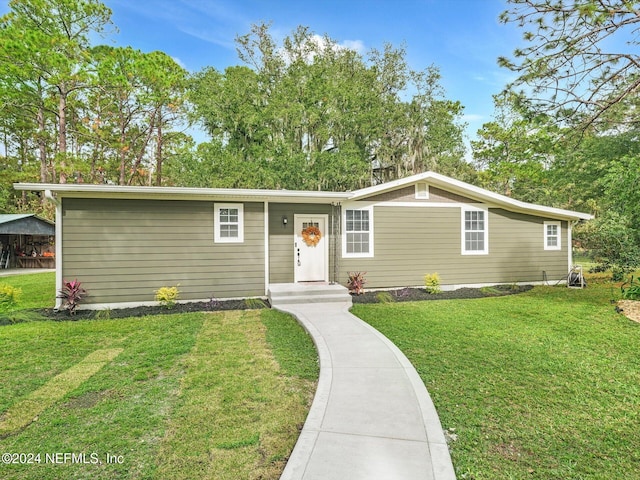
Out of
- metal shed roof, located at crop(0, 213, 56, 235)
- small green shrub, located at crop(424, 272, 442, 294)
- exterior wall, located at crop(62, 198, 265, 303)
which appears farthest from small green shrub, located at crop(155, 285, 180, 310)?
metal shed roof, located at crop(0, 213, 56, 235)

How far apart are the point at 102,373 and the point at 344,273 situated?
5983 millimetres

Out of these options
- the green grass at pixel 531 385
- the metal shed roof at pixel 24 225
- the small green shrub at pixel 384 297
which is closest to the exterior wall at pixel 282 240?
the small green shrub at pixel 384 297

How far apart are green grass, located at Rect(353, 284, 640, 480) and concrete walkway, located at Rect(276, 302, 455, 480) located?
0.61 feet

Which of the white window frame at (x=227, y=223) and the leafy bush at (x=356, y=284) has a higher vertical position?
the white window frame at (x=227, y=223)

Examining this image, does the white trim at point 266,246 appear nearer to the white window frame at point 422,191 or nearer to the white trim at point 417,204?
the white trim at point 417,204

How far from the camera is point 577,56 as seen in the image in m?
5.79

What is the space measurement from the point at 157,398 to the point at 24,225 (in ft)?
55.4

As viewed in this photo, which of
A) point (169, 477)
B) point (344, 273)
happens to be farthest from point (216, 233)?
point (169, 477)

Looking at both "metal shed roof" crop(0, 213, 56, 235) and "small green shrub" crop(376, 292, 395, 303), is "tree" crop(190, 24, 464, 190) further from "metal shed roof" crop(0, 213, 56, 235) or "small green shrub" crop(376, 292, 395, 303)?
"small green shrub" crop(376, 292, 395, 303)

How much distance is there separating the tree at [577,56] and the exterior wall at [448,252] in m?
3.92

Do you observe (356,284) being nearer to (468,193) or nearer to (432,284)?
(432,284)

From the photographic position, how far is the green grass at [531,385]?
91.4 inches

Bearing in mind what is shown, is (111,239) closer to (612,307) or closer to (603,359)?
(603,359)

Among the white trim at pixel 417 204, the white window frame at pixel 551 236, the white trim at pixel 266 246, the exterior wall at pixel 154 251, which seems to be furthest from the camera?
the white window frame at pixel 551 236
